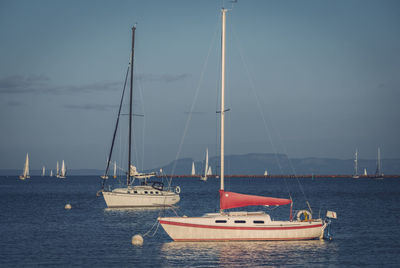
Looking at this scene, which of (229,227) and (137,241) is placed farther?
(137,241)

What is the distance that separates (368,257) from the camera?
33688 mm

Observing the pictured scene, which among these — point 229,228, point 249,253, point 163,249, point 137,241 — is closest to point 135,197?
point 137,241

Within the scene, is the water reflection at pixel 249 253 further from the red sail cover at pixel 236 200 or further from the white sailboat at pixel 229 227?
the red sail cover at pixel 236 200

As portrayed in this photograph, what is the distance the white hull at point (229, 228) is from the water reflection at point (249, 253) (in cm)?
42

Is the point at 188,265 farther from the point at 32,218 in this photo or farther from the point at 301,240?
the point at 32,218

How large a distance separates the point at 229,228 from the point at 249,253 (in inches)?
114

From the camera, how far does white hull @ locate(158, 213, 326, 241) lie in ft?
116

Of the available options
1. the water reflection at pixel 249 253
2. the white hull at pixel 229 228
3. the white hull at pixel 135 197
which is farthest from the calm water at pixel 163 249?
the white hull at pixel 135 197

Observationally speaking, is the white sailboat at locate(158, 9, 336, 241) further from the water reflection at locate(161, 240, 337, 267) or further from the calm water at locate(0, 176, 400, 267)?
the calm water at locate(0, 176, 400, 267)

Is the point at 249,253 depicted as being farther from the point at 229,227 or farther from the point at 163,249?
the point at 163,249

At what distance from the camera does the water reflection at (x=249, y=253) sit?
102 feet

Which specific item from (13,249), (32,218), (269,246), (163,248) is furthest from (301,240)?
(32,218)

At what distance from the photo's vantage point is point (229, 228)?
1395 inches

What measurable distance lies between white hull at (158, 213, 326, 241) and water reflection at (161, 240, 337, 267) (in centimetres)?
42
